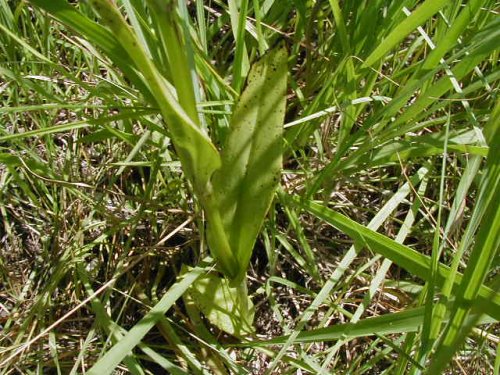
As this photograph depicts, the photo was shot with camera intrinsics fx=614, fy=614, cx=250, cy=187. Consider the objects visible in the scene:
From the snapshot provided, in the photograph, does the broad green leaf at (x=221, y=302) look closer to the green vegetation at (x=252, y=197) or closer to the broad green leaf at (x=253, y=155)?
the green vegetation at (x=252, y=197)

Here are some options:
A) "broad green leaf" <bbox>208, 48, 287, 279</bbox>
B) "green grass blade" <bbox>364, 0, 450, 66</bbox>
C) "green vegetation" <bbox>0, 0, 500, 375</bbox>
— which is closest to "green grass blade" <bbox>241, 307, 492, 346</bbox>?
"green vegetation" <bbox>0, 0, 500, 375</bbox>

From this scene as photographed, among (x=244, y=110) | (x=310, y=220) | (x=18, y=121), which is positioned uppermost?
(x=244, y=110)

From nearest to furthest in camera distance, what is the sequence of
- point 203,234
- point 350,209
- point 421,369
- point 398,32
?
point 421,369
point 398,32
point 203,234
point 350,209

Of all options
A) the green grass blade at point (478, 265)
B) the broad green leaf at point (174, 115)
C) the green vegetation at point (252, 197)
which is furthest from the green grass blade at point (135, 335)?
the green grass blade at point (478, 265)

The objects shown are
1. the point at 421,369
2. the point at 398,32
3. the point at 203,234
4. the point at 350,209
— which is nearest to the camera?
the point at 421,369

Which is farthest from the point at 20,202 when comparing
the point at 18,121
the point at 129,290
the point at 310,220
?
the point at 310,220

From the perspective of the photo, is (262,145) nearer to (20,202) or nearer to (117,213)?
(117,213)

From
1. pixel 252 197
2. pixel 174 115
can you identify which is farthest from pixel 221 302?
pixel 174 115

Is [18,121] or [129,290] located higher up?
[18,121]

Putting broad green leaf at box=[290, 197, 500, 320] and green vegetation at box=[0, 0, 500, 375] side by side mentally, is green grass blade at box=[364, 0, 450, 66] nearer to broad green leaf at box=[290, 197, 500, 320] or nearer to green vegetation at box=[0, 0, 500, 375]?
green vegetation at box=[0, 0, 500, 375]
